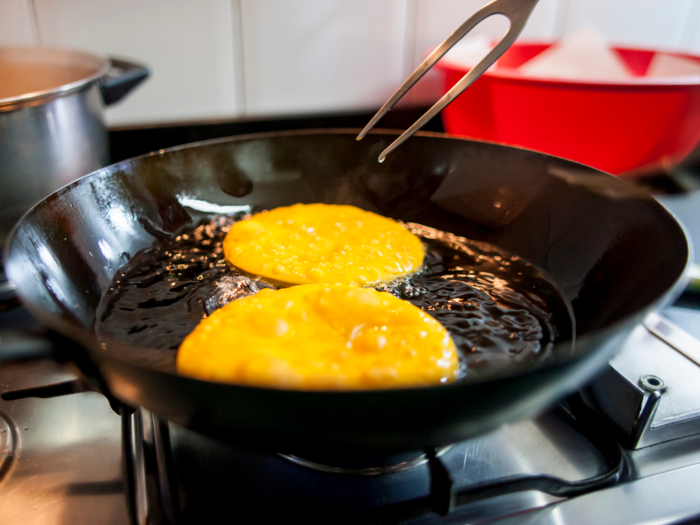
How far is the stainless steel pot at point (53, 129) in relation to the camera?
671mm

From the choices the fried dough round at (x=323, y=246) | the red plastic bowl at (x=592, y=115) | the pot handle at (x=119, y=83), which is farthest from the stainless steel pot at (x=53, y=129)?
the red plastic bowl at (x=592, y=115)

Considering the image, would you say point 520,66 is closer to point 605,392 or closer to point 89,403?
point 605,392

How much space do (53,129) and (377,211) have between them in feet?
1.59

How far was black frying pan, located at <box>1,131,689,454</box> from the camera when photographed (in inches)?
13.0

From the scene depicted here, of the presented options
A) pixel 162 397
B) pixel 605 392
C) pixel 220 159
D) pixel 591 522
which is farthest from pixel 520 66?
pixel 162 397

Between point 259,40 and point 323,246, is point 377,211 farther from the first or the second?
point 259,40

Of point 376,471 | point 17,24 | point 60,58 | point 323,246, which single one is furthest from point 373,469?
point 17,24

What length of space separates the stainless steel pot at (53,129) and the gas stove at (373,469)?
0.28 metres

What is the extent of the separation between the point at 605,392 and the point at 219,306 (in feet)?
1.47

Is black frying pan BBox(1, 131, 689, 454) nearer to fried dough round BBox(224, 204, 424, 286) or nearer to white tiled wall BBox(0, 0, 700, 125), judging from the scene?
fried dough round BBox(224, 204, 424, 286)

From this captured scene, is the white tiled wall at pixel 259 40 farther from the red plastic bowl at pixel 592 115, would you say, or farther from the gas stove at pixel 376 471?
the gas stove at pixel 376 471

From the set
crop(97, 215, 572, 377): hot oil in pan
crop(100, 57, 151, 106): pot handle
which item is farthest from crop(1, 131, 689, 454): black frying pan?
crop(100, 57, 151, 106): pot handle

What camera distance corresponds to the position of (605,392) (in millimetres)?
555

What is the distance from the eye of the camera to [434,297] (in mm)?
662
